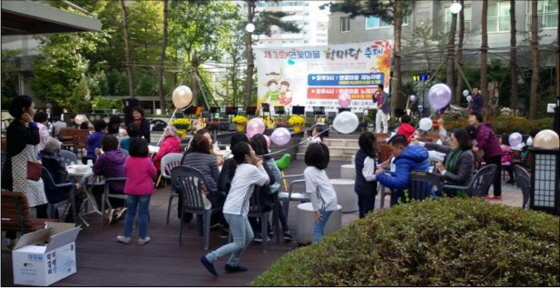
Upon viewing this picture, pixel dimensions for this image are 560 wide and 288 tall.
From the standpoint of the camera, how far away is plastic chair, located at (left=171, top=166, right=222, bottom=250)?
591 centimetres

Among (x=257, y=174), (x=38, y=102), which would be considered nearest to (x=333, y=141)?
(x=257, y=174)

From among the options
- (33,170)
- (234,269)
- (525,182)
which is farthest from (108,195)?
(525,182)

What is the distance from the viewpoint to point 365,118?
19.8 meters

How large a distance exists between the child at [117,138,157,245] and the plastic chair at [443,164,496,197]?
3.36 meters

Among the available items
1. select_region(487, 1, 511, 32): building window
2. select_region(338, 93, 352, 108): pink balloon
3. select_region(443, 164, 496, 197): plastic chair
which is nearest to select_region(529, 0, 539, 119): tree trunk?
select_region(338, 93, 352, 108): pink balloon

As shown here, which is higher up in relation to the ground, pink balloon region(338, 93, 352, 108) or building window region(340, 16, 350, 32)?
building window region(340, 16, 350, 32)

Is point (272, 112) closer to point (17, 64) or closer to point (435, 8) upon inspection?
point (435, 8)

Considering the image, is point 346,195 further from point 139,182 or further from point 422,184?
point 139,182

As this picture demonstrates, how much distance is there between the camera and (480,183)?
6.52 metres

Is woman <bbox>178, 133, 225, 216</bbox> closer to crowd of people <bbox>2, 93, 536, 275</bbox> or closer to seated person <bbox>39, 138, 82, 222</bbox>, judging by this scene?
crowd of people <bbox>2, 93, 536, 275</bbox>

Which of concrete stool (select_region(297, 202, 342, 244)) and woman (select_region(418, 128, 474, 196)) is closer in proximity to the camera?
concrete stool (select_region(297, 202, 342, 244))

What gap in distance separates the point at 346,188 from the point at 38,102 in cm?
2922

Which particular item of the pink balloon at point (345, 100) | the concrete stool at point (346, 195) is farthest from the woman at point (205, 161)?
the pink balloon at point (345, 100)

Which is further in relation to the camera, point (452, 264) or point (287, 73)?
point (287, 73)
